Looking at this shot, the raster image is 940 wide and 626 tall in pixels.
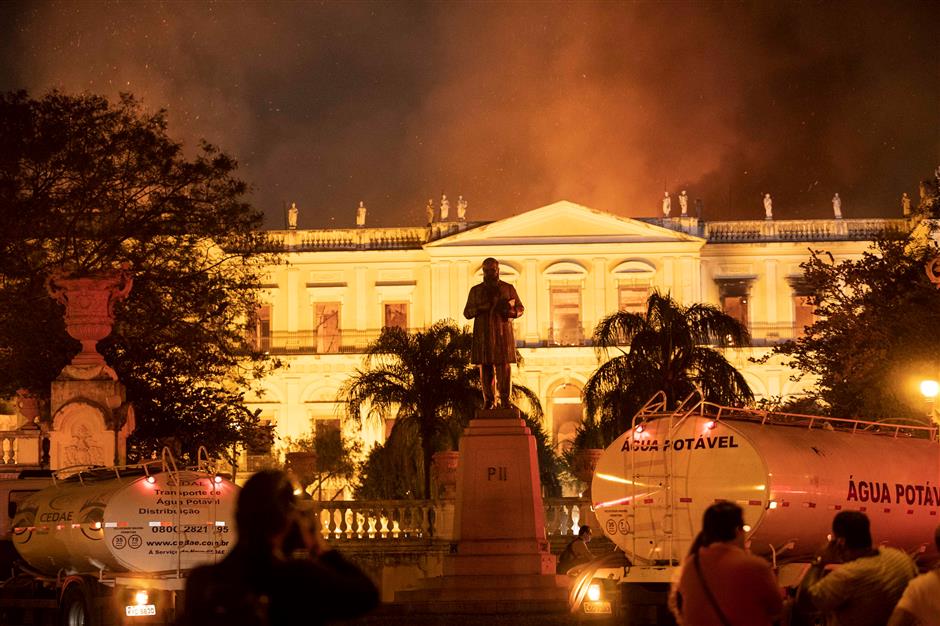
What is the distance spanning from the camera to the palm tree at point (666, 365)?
1163 inches

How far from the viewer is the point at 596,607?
15.5 metres

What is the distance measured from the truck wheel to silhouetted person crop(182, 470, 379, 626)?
10941 millimetres

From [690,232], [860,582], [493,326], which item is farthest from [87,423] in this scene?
[690,232]

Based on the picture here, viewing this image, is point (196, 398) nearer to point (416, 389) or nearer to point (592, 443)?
point (416, 389)

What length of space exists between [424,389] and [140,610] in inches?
722

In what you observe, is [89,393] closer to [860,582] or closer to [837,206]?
[860,582]

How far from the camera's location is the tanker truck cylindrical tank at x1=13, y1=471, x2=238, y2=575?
15438 mm

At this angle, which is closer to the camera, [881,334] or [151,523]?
[151,523]

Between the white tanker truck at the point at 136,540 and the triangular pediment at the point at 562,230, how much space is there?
53.5 metres

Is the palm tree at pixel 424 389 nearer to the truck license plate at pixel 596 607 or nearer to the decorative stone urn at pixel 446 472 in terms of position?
the decorative stone urn at pixel 446 472

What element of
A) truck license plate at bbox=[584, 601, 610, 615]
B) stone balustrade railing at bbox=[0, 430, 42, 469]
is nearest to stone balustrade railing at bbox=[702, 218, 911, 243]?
stone balustrade railing at bbox=[0, 430, 42, 469]

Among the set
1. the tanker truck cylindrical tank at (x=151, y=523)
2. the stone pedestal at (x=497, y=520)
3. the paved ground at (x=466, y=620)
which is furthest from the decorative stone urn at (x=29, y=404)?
the paved ground at (x=466, y=620)

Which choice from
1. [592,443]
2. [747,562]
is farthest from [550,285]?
[747,562]

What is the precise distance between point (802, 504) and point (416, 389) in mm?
20200
